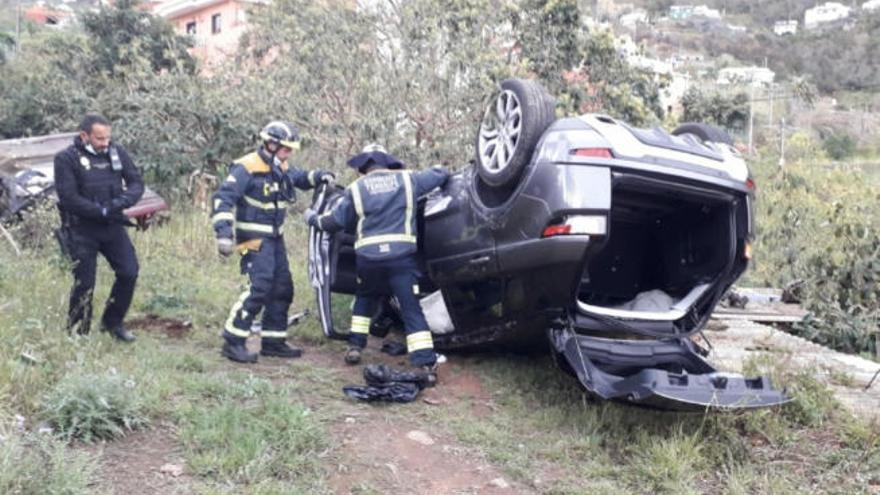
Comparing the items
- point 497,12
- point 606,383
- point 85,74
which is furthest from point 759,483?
point 85,74

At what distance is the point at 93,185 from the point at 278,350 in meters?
A: 1.72

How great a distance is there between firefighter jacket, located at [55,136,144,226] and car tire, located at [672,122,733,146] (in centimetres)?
382

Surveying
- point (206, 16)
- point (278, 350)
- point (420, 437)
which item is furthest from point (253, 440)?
point (206, 16)

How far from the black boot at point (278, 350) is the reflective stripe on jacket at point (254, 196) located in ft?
2.59

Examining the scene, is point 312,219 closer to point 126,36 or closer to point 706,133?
point 706,133

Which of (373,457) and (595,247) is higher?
(595,247)

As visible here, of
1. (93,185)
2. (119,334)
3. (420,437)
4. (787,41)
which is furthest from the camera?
(787,41)

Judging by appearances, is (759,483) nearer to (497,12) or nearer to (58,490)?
(58,490)

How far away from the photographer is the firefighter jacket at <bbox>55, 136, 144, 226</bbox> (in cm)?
569

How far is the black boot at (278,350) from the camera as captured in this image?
6.16 m

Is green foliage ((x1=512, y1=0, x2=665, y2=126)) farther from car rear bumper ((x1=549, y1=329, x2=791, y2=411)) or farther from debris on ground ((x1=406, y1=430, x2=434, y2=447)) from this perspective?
debris on ground ((x1=406, y1=430, x2=434, y2=447))

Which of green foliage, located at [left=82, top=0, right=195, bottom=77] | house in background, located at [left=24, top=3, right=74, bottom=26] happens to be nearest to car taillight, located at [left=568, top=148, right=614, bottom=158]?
green foliage, located at [left=82, top=0, right=195, bottom=77]

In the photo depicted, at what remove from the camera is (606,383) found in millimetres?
4652

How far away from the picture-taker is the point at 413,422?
4871 mm
